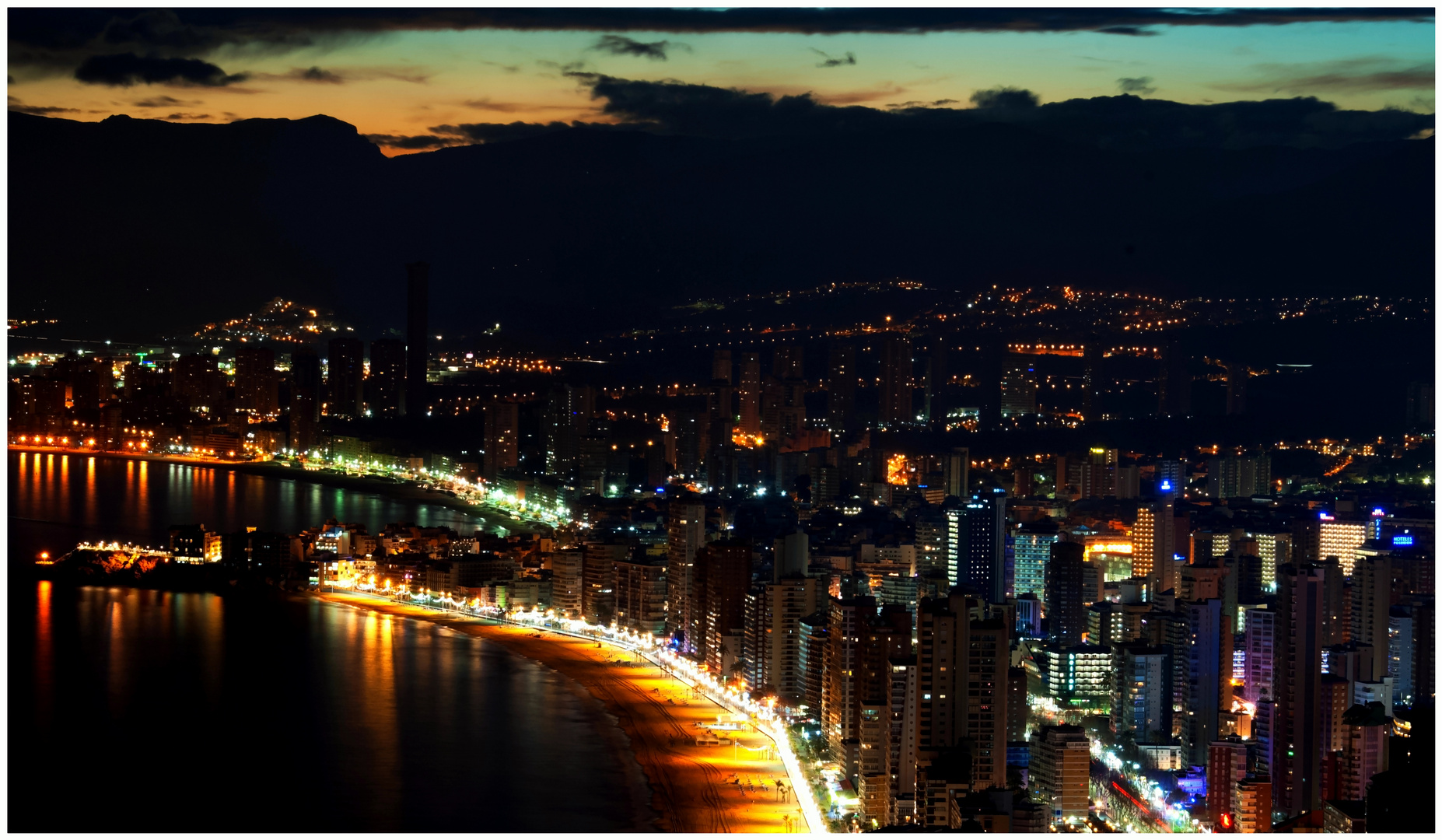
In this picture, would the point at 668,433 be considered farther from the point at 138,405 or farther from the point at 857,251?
the point at 138,405

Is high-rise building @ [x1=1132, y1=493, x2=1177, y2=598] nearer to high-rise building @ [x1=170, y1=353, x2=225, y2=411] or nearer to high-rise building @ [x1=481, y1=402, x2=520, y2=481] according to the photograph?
high-rise building @ [x1=481, y1=402, x2=520, y2=481]

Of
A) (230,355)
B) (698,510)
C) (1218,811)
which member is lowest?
(1218,811)

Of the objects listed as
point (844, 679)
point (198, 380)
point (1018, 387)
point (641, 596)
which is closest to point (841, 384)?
point (1018, 387)

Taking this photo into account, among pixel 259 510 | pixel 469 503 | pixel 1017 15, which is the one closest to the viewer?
pixel 1017 15

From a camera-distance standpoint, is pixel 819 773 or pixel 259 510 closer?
pixel 819 773

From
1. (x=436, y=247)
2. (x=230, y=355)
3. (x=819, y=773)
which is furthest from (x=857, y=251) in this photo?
(x=819, y=773)
